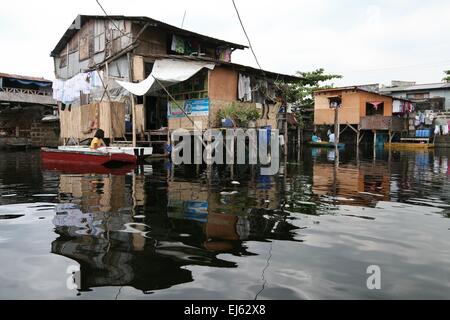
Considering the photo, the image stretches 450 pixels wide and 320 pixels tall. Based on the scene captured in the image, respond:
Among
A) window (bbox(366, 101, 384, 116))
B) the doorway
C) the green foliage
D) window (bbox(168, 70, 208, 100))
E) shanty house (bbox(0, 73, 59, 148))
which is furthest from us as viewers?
window (bbox(366, 101, 384, 116))

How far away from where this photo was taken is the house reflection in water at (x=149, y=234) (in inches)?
143

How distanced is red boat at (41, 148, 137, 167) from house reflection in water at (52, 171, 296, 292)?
16.4ft

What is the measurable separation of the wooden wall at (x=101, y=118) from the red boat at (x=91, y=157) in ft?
7.13

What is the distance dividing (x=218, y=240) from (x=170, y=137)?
1195 cm

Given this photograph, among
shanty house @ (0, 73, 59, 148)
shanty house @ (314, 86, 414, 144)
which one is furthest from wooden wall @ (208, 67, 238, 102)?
shanty house @ (0, 73, 59, 148)

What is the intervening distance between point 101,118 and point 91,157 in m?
3.46

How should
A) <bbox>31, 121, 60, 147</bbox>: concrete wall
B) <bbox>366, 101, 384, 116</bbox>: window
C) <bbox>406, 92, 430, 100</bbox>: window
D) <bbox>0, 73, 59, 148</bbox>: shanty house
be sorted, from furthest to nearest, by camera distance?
1. <bbox>406, 92, 430, 100</bbox>: window
2. <bbox>366, 101, 384, 116</bbox>: window
3. <bbox>31, 121, 60, 147</bbox>: concrete wall
4. <bbox>0, 73, 59, 148</bbox>: shanty house

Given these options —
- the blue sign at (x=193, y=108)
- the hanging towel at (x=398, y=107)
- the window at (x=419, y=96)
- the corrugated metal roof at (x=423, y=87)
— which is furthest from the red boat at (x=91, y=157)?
the window at (x=419, y=96)

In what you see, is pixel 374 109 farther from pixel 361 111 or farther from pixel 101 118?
pixel 101 118

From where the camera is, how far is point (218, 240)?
4645mm

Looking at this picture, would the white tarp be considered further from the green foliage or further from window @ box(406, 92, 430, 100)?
window @ box(406, 92, 430, 100)

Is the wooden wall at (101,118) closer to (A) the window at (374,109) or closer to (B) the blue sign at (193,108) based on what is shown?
(B) the blue sign at (193,108)

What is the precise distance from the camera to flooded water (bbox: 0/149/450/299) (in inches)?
131

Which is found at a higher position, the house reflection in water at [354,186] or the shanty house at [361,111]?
the shanty house at [361,111]
